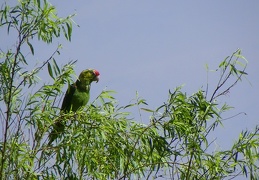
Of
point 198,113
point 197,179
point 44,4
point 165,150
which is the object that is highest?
point 44,4

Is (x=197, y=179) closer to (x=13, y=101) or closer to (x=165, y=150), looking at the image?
(x=165, y=150)

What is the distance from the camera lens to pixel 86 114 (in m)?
4.61

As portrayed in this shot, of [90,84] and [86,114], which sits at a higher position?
[90,84]

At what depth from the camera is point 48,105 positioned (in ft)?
16.1

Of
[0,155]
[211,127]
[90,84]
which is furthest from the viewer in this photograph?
[90,84]

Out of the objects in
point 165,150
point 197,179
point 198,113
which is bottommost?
point 197,179

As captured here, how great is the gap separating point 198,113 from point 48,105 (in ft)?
4.76

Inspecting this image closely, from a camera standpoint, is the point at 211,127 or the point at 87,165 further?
the point at 211,127

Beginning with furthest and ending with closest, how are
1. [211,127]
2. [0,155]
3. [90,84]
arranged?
[90,84] → [211,127] → [0,155]

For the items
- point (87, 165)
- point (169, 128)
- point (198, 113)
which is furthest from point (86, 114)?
point (198, 113)

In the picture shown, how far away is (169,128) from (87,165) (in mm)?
811

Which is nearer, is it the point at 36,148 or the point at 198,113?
the point at 36,148

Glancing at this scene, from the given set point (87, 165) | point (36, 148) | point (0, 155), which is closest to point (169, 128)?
point (87, 165)

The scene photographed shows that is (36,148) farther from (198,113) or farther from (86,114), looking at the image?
(198,113)
